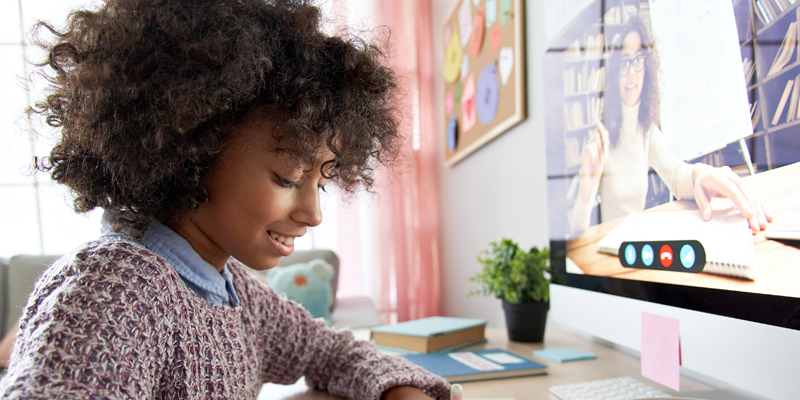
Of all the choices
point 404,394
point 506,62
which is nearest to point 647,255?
point 404,394

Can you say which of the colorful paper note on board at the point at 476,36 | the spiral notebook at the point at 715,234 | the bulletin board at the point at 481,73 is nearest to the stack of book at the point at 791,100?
the spiral notebook at the point at 715,234

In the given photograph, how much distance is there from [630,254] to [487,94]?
1204 millimetres

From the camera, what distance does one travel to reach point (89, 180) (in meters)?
0.52

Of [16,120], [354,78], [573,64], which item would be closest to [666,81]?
[573,64]

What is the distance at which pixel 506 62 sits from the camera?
60.6 inches

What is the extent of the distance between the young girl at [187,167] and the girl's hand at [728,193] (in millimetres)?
386

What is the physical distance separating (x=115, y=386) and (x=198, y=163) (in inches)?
9.8

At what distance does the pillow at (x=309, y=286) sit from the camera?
1907mm

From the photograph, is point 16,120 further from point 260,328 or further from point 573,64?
point 573,64

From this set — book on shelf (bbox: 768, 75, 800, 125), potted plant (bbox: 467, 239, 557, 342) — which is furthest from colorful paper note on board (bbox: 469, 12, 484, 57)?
book on shelf (bbox: 768, 75, 800, 125)

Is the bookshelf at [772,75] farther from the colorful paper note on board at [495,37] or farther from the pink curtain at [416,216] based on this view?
the pink curtain at [416,216]

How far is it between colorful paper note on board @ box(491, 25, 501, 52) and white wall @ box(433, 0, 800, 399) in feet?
0.76

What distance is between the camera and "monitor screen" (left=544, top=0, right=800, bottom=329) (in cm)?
42

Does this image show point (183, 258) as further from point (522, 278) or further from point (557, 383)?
point (522, 278)
